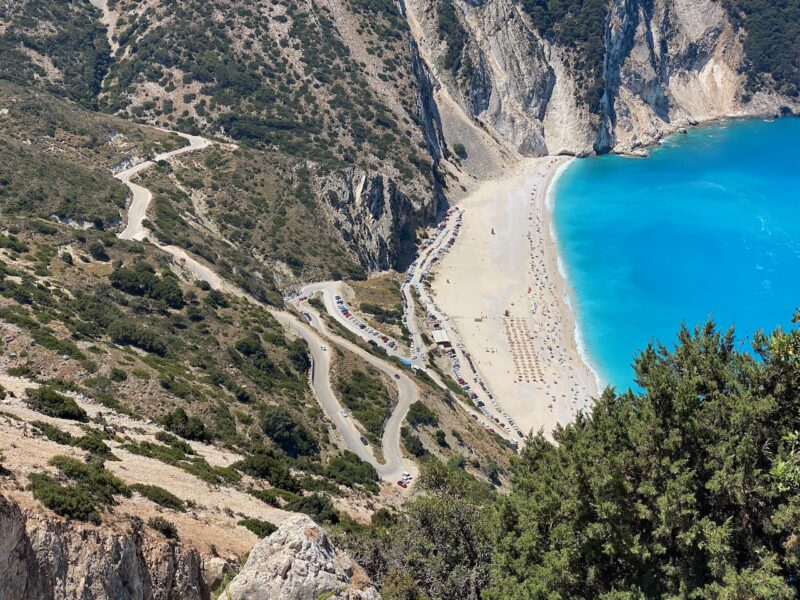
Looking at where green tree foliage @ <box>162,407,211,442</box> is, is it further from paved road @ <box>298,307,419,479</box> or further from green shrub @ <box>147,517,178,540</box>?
green shrub @ <box>147,517,178,540</box>

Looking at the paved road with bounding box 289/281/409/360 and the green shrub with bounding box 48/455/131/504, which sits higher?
the green shrub with bounding box 48/455/131/504

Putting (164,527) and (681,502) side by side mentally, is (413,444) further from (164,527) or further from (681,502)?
(164,527)

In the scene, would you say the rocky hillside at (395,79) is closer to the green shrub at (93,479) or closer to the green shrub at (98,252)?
the green shrub at (98,252)

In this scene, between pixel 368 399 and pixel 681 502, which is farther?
pixel 368 399

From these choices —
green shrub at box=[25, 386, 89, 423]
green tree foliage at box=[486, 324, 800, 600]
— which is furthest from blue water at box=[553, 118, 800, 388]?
green shrub at box=[25, 386, 89, 423]

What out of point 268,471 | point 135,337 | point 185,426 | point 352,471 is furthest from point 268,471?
point 135,337

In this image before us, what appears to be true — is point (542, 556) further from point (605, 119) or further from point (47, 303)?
point (605, 119)

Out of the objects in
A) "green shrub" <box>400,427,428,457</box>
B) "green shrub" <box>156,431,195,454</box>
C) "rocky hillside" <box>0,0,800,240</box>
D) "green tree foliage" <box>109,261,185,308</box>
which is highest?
"rocky hillside" <box>0,0,800,240</box>
